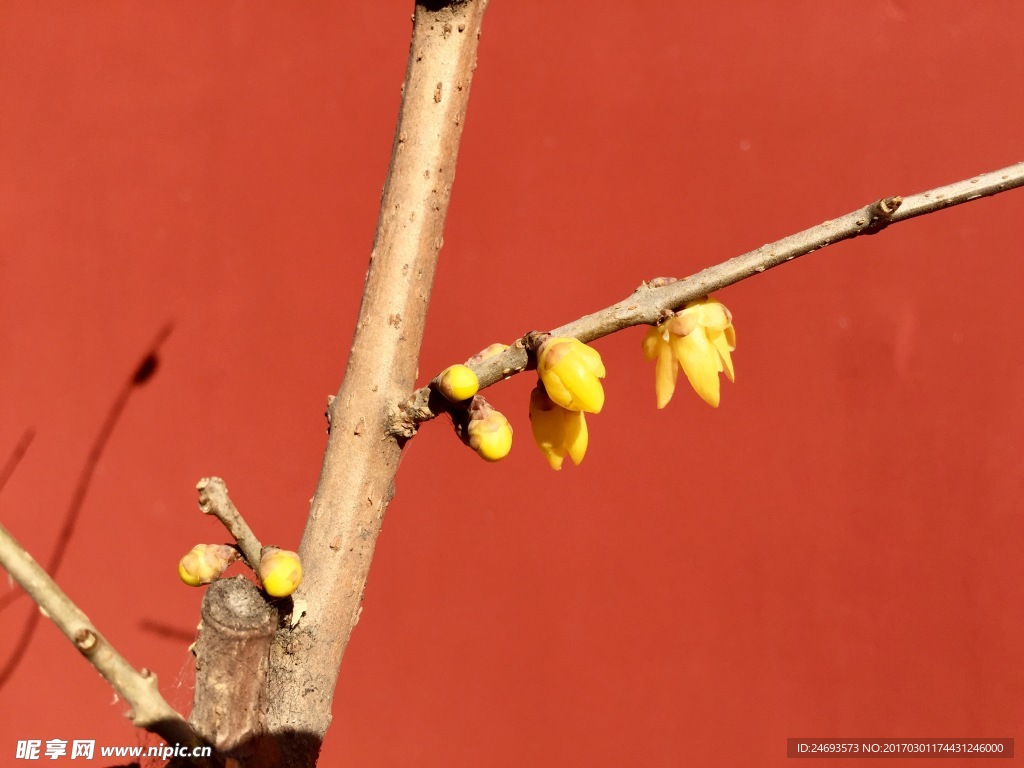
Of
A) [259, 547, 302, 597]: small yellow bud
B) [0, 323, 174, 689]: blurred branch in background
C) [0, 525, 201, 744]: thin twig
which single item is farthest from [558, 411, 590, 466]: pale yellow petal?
[0, 323, 174, 689]: blurred branch in background

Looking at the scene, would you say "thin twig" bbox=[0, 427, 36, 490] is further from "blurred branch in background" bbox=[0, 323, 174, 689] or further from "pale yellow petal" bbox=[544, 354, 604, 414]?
"pale yellow petal" bbox=[544, 354, 604, 414]

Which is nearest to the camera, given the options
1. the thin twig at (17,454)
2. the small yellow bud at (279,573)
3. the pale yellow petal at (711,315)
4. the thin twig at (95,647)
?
the thin twig at (95,647)

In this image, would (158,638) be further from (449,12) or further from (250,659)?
(449,12)

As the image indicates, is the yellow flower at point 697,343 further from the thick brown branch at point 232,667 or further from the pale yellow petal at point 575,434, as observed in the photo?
the thick brown branch at point 232,667

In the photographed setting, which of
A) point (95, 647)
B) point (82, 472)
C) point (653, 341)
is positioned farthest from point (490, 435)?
point (82, 472)

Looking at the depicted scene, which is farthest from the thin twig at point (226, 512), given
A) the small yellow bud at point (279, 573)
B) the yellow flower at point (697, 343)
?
the yellow flower at point (697, 343)

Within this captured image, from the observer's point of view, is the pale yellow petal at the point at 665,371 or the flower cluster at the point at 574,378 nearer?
the flower cluster at the point at 574,378
